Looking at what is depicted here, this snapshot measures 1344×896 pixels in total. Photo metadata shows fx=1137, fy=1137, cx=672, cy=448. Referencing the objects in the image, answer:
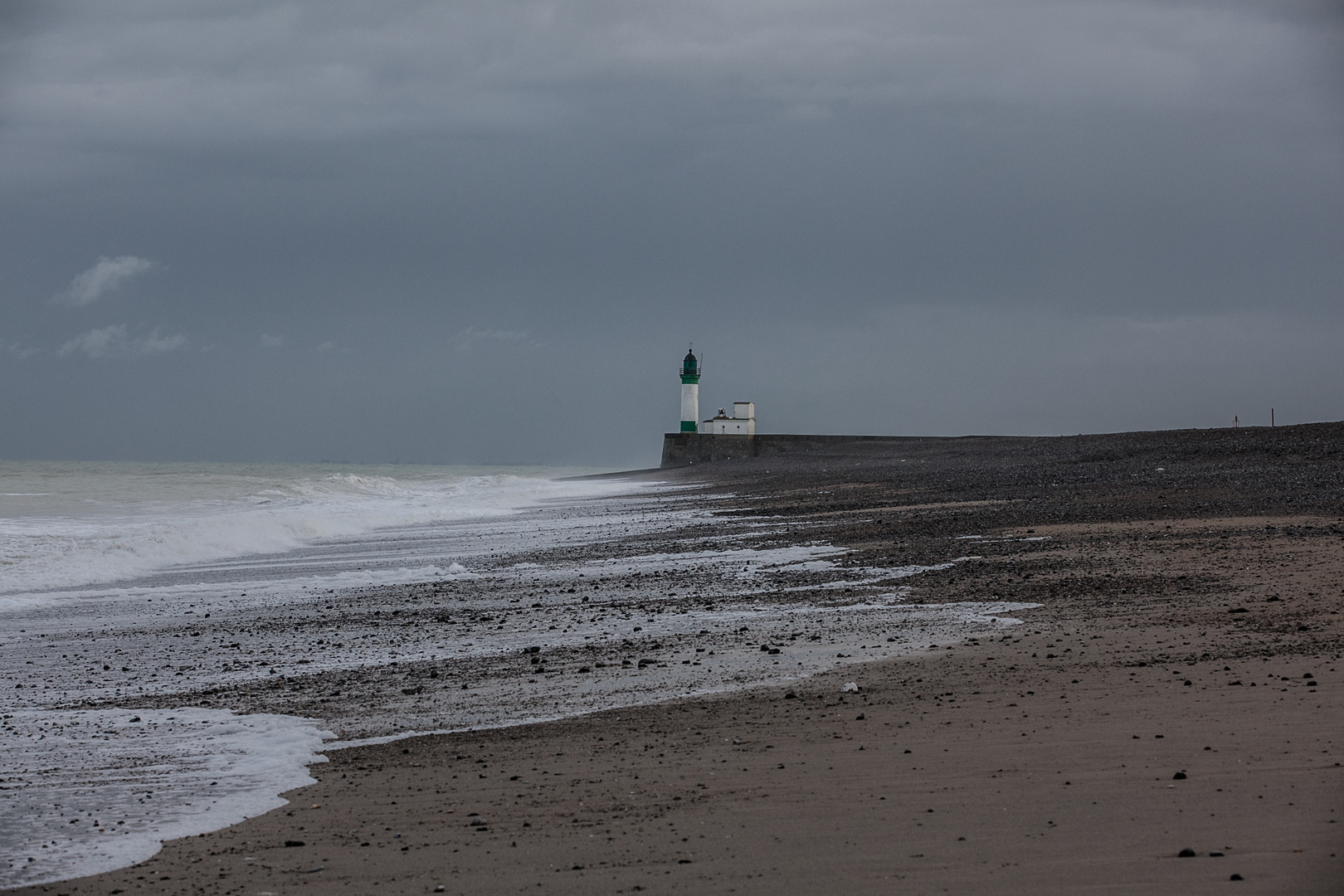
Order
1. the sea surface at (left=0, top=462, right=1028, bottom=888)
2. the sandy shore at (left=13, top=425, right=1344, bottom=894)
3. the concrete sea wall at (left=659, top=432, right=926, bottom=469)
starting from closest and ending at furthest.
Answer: the sandy shore at (left=13, top=425, right=1344, bottom=894) < the sea surface at (left=0, top=462, right=1028, bottom=888) < the concrete sea wall at (left=659, top=432, right=926, bottom=469)

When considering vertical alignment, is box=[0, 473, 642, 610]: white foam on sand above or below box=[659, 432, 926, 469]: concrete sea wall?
below

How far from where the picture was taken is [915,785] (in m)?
4.30

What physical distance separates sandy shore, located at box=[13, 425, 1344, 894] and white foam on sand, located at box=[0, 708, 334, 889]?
0.19m

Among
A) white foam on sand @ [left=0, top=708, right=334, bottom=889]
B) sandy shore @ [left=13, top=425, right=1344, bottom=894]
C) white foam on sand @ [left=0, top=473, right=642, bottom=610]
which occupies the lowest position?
white foam on sand @ [left=0, top=708, right=334, bottom=889]

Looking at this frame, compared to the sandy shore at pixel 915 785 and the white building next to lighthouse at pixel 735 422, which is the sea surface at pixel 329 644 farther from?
the white building next to lighthouse at pixel 735 422

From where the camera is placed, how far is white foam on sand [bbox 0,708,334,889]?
404 cm

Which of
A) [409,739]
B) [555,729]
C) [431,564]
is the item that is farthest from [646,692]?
[431,564]

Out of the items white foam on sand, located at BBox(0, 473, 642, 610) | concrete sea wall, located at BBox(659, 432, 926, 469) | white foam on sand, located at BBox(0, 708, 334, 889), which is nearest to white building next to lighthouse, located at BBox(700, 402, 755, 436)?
concrete sea wall, located at BBox(659, 432, 926, 469)

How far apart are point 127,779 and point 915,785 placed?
11.1 ft

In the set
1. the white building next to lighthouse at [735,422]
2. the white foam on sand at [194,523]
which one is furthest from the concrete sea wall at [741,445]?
the white foam on sand at [194,523]

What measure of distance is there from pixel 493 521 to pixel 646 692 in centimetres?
Result: 1875

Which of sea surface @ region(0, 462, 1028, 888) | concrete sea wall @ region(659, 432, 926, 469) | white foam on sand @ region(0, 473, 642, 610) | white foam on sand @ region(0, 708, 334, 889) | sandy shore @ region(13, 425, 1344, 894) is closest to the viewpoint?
sandy shore @ region(13, 425, 1344, 894)

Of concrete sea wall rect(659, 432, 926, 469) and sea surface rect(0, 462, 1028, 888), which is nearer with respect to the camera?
sea surface rect(0, 462, 1028, 888)

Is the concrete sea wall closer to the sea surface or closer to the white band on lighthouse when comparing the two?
the white band on lighthouse
